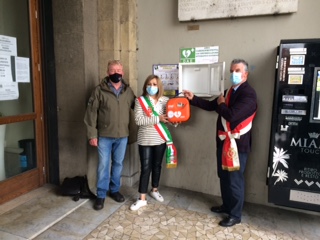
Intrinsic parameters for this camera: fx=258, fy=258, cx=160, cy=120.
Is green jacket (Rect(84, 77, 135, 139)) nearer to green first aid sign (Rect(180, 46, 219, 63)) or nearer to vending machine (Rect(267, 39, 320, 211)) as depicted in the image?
green first aid sign (Rect(180, 46, 219, 63))

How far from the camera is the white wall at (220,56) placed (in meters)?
2.50

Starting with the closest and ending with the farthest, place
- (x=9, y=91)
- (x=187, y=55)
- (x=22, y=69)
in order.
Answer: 1. (x=9, y=91)
2. (x=22, y=69)
3. (x=187, y=55)

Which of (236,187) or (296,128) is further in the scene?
(236,187)

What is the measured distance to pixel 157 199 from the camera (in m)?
2.85

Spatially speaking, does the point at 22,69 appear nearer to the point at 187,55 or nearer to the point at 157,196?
the point at 187,55

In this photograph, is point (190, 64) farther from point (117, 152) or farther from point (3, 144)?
point (3, 144)

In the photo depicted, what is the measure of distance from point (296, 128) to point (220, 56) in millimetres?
1064

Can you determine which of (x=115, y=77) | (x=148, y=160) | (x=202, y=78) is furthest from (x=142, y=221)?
(x=202, y=78)

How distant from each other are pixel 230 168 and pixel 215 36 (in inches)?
54.7

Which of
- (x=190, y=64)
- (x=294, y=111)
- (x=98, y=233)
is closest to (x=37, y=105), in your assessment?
(x=98, y=233)

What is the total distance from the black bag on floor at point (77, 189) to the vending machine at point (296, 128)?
189 centimetres

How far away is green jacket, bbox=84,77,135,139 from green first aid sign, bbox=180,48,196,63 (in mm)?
773

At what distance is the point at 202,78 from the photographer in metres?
2.79

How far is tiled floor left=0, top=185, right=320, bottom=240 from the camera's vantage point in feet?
7.32
